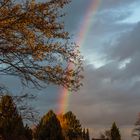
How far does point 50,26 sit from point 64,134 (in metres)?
55.5

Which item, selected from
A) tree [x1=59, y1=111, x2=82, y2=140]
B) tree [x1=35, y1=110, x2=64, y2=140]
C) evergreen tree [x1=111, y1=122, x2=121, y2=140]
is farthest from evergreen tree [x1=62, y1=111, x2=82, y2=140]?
→ evergreen tree [x1=111, y1=122, x2=121, y2=140]

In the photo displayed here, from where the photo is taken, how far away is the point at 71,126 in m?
75.2

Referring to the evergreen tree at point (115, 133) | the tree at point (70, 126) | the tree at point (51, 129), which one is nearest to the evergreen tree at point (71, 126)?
the tree at point (70, 126)

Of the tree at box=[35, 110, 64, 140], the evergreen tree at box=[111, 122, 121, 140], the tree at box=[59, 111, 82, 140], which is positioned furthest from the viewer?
the evergreen tree at box=[111, 122, 121, 140]

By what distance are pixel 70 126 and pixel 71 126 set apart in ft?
0.51

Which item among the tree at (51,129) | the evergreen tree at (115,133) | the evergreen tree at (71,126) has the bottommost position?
the tree at (51,129)

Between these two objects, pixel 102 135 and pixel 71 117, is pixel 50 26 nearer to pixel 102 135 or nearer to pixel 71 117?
pixel 71 117

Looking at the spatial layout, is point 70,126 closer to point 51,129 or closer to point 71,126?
point 71,126

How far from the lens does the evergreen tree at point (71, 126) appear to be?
245 ft

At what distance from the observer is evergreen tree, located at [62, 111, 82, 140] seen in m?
74.8

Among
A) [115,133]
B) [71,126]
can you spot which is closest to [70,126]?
[71,126]

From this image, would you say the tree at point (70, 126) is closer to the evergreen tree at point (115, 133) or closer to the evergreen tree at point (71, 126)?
the evergreen tree at point (71, 126)

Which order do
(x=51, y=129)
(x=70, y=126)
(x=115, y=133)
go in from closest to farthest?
(x=51, y=129)
(x=70, y=126)
(x=115, y=133)

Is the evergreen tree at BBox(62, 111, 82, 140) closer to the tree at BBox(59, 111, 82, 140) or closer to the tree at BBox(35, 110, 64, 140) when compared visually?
the tree at BBox(59, 111, 82, 140)
